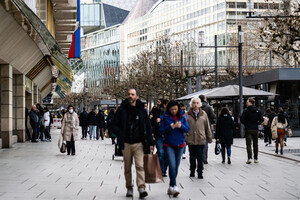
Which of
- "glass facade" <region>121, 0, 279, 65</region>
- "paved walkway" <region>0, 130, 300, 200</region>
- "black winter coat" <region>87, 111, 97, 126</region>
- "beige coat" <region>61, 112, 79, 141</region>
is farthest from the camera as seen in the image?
"glass facade" <region>121, 0, 279, 65</region>

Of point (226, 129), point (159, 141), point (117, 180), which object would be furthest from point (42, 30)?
point (117, 180)

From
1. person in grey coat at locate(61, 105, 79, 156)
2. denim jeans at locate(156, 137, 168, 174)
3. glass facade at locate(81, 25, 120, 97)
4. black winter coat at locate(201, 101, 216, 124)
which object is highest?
glass facade at locate(81, 25, 120, 97)

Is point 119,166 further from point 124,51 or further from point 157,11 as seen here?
point 124,51

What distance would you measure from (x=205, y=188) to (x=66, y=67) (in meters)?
Answer: 17.8

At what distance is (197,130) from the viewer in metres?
12.4

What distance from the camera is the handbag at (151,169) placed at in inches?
381

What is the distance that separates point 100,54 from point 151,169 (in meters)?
146

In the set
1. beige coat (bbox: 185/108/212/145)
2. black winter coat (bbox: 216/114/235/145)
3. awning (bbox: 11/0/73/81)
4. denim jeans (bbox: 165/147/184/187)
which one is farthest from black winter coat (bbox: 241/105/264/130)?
awning (bbox: 11/0/73/81)

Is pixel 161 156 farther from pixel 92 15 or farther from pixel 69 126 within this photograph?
pixel 92 15

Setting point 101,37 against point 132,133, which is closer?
point 132,133

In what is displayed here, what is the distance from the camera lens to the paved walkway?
32.5ft

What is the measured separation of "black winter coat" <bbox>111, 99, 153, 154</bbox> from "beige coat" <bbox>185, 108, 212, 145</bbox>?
273cm

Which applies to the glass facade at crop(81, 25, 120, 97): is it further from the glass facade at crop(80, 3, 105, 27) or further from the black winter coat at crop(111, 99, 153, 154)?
the black winter coat at crop(111, 99, 153, 154)

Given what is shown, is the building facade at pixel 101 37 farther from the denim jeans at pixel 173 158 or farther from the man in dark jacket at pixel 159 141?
the denim jeans at pixel 173 158
